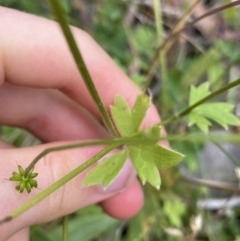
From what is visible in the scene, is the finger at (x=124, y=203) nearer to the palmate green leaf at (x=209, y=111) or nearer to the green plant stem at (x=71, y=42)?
the palmate green leaf at (x=209, y=111)

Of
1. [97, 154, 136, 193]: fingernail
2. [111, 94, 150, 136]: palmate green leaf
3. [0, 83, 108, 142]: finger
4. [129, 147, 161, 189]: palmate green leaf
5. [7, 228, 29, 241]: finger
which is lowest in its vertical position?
[129, 147, 161, 189]: palmate green leaf

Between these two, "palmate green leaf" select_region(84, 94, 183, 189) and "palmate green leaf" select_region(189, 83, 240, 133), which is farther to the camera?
"palmate green leaf" select_region(189, 83, 240, 133)

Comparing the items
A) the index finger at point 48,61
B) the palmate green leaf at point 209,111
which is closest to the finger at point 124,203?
the index finger at point 48,61

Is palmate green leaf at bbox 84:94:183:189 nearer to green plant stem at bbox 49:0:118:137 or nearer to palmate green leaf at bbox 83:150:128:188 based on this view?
palmate green leaf at bbox 83:150:128:188

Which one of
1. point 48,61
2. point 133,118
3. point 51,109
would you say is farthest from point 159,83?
point 133,118

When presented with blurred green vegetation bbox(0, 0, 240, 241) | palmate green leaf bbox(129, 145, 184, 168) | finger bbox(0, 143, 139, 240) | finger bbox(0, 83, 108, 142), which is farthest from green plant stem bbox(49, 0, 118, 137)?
blurred green vegetation bbox(0, 0, 240, 241)

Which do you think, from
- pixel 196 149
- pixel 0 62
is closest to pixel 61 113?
pixel 0 62

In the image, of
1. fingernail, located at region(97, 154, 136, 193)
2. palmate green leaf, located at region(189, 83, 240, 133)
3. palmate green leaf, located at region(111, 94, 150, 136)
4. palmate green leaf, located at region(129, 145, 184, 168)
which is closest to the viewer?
palmate green leaf, located at region(129, 145, 184, 168)
